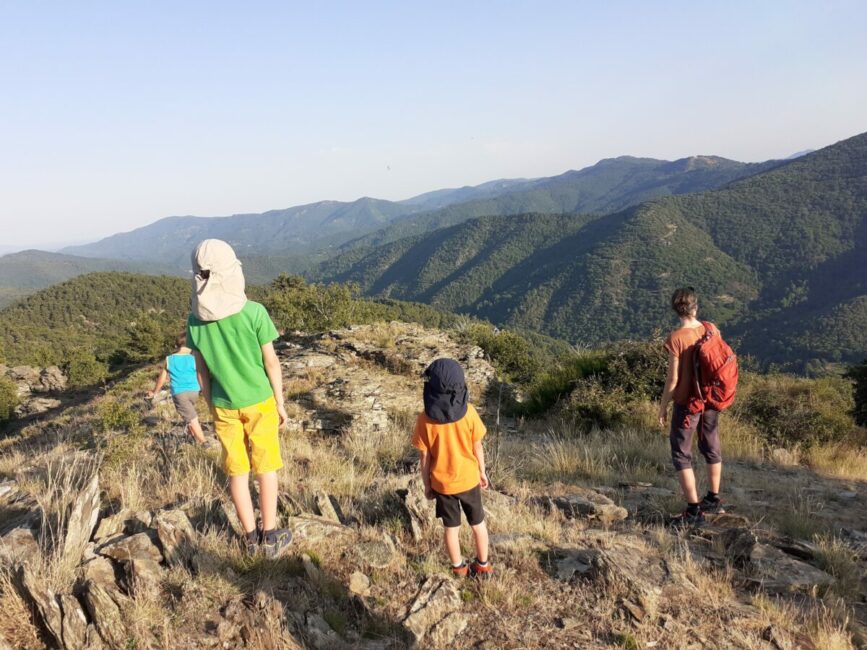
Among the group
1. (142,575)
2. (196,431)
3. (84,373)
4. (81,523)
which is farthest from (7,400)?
(142,575)

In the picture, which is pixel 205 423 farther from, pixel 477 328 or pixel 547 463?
pixel 477 328

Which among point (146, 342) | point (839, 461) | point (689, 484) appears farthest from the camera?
point (146, 342)

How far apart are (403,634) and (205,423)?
19.4 ft

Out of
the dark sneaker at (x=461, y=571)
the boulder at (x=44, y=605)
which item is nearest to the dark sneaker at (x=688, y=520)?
the dark sneaker at (x=461, y=571)

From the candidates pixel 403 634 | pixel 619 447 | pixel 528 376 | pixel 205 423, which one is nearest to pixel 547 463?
pixel 619 447

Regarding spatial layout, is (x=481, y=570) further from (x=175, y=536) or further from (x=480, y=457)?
(x=175, y=536)

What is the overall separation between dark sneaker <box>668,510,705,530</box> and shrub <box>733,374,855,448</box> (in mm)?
4240

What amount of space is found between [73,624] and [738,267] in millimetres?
169039

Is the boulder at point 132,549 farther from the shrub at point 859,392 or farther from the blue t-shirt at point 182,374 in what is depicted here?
the shrub at point 859,392

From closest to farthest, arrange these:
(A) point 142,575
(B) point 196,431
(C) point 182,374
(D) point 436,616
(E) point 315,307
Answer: (D) point 436,616
(A) point 142,575
(B) point 196,431
(C) point 182,374
(E) point 315,307

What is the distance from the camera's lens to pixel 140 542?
9.28 ft

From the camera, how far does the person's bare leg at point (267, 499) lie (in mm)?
2932

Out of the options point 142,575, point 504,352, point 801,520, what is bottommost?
point 504,352

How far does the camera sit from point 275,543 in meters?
2.87
